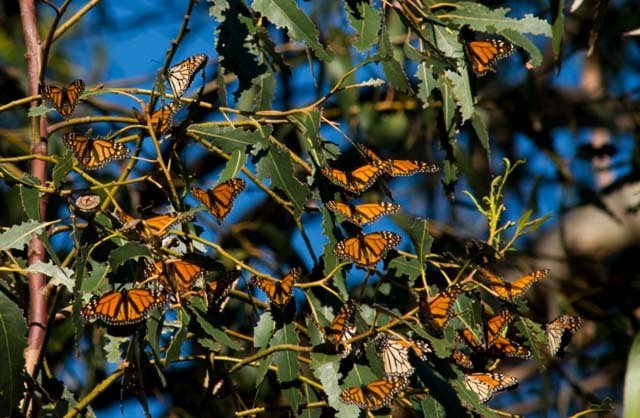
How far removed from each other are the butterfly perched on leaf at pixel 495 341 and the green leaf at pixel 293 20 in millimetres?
401

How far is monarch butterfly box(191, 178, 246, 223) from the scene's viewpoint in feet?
3.85

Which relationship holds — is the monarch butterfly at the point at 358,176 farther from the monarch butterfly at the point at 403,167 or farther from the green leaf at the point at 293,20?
the green leaf at the point at 293,20

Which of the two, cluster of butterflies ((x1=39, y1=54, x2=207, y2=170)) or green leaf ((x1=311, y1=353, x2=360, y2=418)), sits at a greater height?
cluster of butterflies ((x1=39, y1=54, x2=207, y2=170))

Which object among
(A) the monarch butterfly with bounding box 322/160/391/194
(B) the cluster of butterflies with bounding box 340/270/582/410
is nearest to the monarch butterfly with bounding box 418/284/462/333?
(B) the cluster of butterflies with bounding box 340/270/582/410

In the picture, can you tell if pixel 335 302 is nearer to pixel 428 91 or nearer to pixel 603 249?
pixel 428 91

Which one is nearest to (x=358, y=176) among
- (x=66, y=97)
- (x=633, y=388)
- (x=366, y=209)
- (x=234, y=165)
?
(x=366, y=209)

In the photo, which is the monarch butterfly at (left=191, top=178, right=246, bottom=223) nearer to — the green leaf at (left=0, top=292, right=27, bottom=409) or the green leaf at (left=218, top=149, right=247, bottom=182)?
the green leaf at (left=218, top=149, right=247, bottom=182)

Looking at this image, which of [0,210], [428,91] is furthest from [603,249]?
[428,91]

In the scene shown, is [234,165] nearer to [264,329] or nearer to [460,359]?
[264,329]

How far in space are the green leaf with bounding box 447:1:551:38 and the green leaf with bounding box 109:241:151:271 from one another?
0.62 meters

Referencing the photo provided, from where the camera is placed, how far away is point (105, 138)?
1210 mm

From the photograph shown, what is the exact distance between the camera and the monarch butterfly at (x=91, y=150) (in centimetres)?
118

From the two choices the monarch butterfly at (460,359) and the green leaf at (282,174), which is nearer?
the monarch butterfly at (460,359)

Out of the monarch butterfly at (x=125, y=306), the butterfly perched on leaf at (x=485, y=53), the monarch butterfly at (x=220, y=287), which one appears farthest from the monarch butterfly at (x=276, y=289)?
the butterfly perched on leaf at (x=485, y=53)
